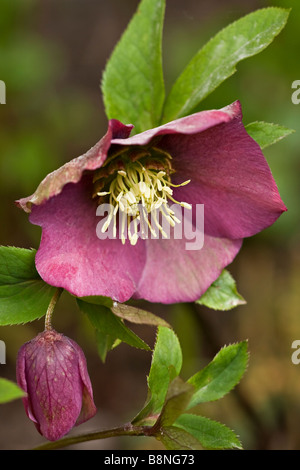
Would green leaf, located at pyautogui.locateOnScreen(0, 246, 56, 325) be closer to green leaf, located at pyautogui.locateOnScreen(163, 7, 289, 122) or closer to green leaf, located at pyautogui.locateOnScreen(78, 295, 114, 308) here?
green leaf, located at pyautogui.locateOnScreen(78, 295, 114, 308)

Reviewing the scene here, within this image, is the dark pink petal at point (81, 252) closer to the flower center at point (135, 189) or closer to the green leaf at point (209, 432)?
the flower center at point (135, 189)

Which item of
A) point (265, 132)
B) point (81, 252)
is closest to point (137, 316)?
point (81, 252)

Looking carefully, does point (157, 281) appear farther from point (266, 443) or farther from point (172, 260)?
point (266, 443)

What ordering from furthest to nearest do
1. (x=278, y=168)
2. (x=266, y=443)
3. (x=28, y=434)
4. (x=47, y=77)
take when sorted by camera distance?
(x=47, y=77) → (x=278, y=168) → (x=28, y=434) → (x=266, y=443)

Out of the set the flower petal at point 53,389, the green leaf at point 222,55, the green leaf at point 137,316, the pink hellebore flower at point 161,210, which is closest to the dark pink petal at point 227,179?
the pink hellebore flower at point 161,210

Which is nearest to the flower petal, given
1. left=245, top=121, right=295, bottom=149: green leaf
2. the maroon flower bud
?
the maroon flower bud

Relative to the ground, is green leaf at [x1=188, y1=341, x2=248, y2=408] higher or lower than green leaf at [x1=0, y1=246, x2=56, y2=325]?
lower
